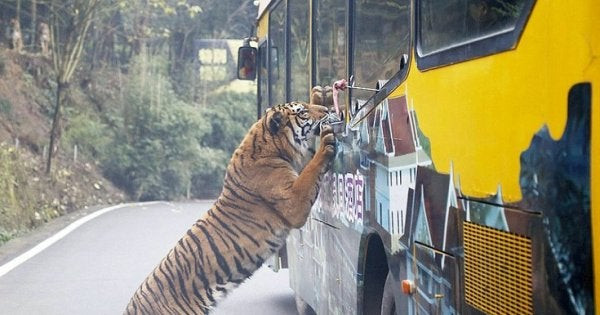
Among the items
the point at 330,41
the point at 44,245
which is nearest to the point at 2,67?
the point at 44,245

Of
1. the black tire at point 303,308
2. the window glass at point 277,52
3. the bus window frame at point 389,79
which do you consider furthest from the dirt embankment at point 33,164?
the bus window frame at point 389,79

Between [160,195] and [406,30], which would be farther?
[160,195]

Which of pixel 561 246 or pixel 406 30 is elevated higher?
pixel 406 30

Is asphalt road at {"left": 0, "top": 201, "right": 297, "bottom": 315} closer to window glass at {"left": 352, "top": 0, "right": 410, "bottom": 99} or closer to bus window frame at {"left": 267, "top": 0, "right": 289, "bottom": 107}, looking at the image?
bus window frame at {"left": 267, "top": 0, "right": 289, "bottom": 107}

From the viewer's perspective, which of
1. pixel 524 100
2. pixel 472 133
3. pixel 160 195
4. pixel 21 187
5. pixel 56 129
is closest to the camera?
pixel 524 100

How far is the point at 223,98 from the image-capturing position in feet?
115

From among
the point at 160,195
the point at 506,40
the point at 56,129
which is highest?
the point at 506,40

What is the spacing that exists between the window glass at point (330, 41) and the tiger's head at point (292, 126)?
0.25 m

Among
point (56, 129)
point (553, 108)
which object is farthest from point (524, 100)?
point (56, 129)

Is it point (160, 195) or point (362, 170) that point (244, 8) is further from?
point (362, 170)

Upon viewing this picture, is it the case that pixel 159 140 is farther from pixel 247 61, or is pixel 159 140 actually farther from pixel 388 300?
pixel 388 300

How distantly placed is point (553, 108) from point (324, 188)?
3775 mm

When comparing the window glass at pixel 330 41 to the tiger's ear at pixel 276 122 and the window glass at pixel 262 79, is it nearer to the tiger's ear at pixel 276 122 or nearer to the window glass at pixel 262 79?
the tiger's ear at pixel 276 122

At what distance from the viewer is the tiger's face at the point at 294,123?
255 inches
